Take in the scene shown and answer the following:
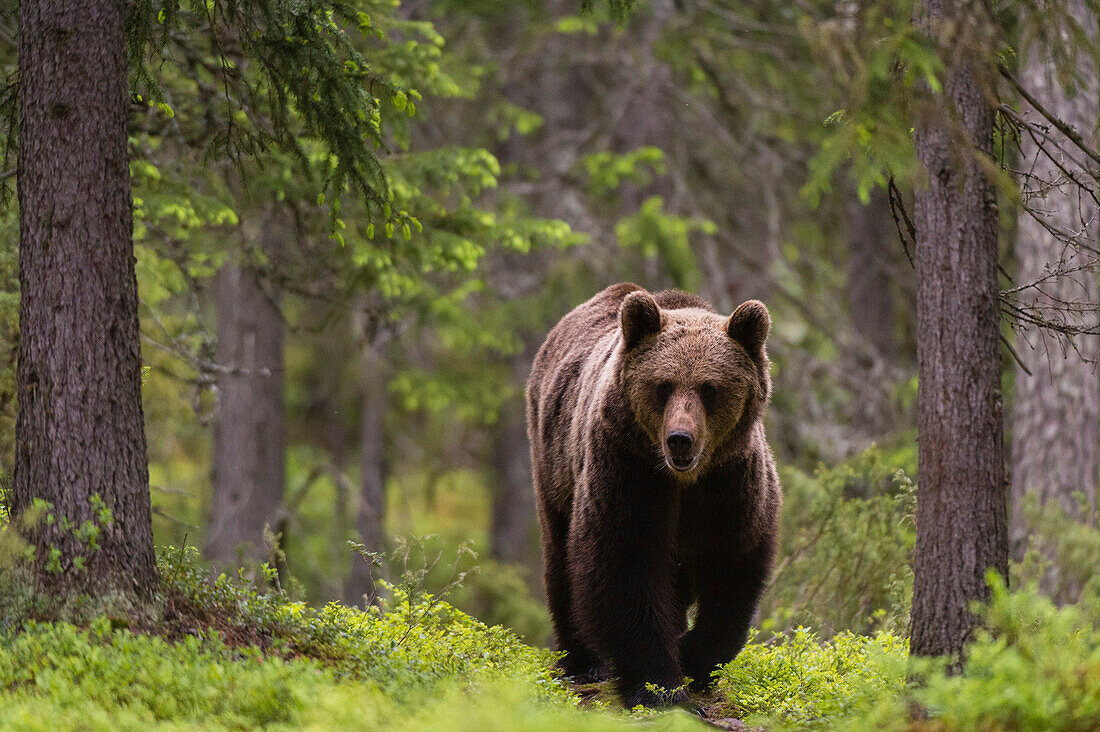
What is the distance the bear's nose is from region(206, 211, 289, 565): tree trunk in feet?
26.7

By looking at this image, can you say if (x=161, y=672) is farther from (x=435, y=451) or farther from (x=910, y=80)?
(x=435, y=451)

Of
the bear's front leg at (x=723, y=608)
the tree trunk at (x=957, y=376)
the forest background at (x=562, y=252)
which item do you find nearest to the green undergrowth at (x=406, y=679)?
the bear's front leg at (x=723, y=608)

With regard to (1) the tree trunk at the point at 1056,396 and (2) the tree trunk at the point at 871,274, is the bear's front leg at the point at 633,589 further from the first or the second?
(2) the tree trunk at the point at 871,274

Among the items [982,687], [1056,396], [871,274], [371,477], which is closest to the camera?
[982,687]

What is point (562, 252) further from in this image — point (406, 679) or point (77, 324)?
point (406, 679)

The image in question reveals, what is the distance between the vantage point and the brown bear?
622 cm

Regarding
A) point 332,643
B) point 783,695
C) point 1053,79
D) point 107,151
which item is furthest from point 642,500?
point 1053,79

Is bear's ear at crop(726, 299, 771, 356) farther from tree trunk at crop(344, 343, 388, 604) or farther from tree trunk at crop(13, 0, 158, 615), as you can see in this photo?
tree trunk at crop(344, 343, 388, 604)

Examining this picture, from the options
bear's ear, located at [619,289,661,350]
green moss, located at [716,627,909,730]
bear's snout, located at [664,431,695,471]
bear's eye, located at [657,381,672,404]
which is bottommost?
green moss, located at [716,627,909,730]

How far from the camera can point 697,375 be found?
6.21 metres

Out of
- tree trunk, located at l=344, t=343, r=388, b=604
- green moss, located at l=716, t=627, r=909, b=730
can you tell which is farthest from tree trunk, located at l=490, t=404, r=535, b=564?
green moss, located at l=716, t=627, r=909, b=730

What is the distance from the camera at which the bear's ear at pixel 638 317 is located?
253 inches

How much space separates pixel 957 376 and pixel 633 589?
2216 millimetres

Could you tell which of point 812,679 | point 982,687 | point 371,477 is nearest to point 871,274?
point 371,477
